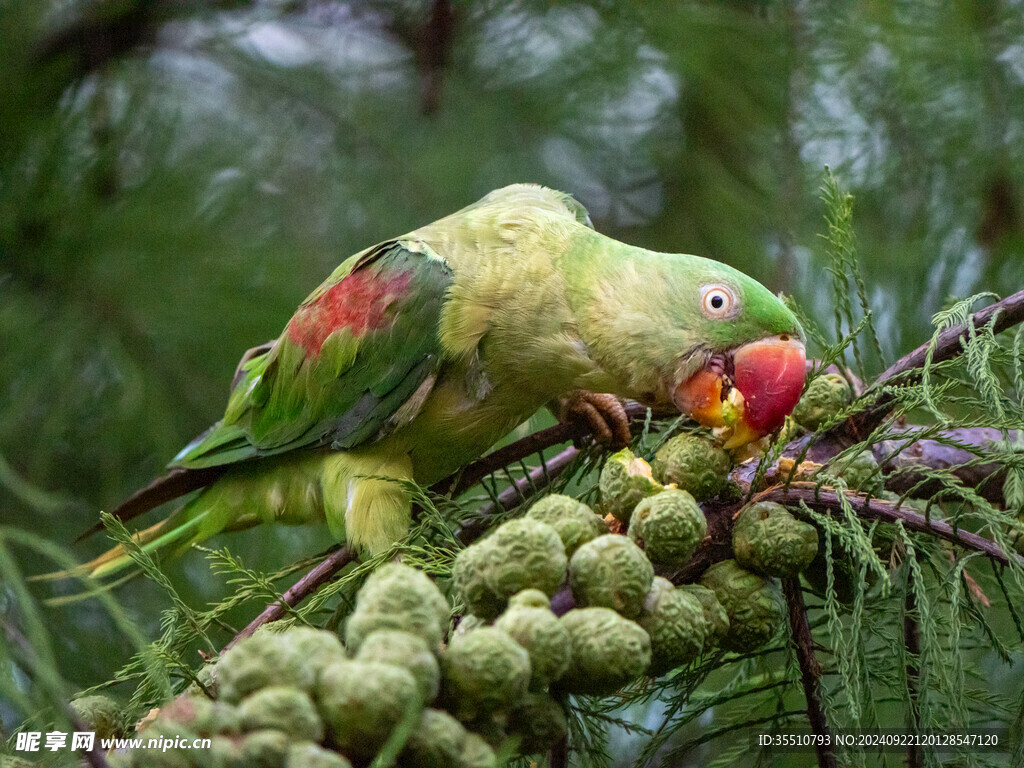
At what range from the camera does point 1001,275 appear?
121 inches

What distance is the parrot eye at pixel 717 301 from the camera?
191 centimetres

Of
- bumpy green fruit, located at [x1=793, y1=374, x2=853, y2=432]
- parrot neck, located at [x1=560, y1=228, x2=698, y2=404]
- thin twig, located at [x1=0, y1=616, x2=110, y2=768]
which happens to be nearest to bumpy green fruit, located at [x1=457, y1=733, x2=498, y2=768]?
thin twig, located at [x1=0, y1=616, x2=110, y2=768]

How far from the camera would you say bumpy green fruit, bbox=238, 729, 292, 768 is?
2.64ft

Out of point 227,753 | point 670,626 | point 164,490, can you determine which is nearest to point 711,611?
point 670,626

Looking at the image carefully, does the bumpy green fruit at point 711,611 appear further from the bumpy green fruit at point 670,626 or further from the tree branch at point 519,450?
the tree branch at point 519,450

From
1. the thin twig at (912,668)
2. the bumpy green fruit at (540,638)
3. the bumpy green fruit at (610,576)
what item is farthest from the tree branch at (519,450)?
the bumpy green fruit at (540,638)

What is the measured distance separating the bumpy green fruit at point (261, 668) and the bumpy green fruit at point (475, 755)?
175 mm

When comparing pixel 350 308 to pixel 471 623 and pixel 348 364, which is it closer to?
pixel 348 364

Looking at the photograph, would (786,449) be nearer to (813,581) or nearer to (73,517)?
(813,581)

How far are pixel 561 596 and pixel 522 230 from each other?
1.43 m

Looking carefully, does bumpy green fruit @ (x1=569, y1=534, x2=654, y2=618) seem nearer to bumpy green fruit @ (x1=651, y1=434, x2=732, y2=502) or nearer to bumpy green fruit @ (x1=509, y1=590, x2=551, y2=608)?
bumpy green fruit @ (x1=509, y1=590, x2=551, y2=608)

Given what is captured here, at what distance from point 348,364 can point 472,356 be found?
1.28 feet

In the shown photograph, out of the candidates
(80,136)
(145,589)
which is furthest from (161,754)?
(80,136)

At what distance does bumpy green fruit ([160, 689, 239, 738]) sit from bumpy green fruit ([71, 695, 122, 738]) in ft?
1.73
